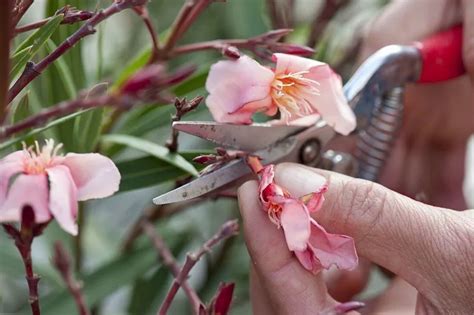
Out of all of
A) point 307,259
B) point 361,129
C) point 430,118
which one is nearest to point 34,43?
point 307,259

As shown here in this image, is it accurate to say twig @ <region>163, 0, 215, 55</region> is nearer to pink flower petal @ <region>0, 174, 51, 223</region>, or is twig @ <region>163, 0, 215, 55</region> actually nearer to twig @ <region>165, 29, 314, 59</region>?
twig @ <region>165, 29, 314, 59</region>

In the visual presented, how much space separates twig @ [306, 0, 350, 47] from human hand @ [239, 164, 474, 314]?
14.7 inches

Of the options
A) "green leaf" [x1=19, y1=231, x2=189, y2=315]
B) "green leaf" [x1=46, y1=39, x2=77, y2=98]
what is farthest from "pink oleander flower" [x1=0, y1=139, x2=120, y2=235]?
"green leaf" [x1=19, y1=231, x2=189, y2=315]

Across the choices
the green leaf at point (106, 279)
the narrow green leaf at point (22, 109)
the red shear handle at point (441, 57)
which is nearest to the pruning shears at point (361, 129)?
the red shear handle at point (441, 57)

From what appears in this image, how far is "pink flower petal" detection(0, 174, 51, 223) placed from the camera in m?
0.40

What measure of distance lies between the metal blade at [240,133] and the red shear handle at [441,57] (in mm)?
193

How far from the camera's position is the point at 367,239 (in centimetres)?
53

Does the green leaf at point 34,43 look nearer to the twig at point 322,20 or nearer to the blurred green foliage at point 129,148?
the blurred green foliage at point 129,148

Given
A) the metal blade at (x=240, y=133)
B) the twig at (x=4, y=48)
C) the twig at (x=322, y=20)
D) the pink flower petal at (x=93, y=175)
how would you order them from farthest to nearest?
the twig at (x=322, y=20) < the metal blade at (x=240, y=133) < the pink flower petal at (x=93, y=175) < the twig at (x=4, y=48)

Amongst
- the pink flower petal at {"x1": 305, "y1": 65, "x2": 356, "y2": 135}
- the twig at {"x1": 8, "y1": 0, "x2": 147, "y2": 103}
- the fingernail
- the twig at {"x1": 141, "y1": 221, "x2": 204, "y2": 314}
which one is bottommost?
the twig at {"x1": 141, "y1": 221, "x2": 204, "y2": 314}

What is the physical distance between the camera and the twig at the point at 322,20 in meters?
0.88

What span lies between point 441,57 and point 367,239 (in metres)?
0.31

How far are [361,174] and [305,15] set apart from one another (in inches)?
15.7

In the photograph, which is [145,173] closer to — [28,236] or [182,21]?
[182,21]
